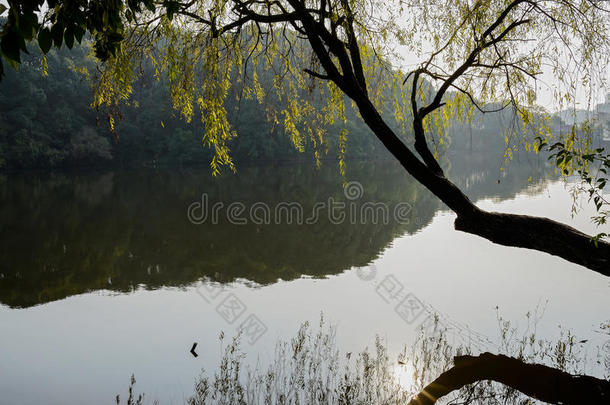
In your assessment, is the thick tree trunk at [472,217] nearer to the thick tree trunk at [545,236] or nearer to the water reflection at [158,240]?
the thick tree trunk at [545,236]

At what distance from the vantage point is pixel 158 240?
1204 cm

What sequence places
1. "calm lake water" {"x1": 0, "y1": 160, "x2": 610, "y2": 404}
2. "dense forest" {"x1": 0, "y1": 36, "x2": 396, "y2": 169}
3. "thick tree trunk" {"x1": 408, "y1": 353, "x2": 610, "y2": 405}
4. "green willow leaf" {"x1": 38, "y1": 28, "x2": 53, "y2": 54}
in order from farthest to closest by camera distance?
"dense forest" {"x1": 0, "y1": 36, "x2": 396, "y2": 169}, "calm lake water" {"x1": 0, "y1": 160, "x2": 610, "y2": 404}, "thick tree trunk" {"x1": 408, "y1": 353, "x2": 610, "y2": 405}, "green willow leaf" {"x1": 38, "y1": 28, "x2": 53, "y2": 54}

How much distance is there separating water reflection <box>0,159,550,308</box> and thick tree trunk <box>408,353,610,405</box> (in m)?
4.67

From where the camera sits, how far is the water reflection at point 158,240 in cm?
872

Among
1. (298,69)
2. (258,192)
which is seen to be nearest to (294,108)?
(298,69)

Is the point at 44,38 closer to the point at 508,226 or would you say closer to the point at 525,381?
the point at 508,226

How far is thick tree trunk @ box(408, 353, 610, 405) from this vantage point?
383cm

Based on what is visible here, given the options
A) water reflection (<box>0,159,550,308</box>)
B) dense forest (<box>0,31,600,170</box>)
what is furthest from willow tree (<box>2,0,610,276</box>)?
dense forest (<box>0,31,600,170</box>)

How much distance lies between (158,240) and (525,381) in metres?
10.1

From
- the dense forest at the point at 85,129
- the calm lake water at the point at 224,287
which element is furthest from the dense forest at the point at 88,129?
the calm lake water at the point at 224,287

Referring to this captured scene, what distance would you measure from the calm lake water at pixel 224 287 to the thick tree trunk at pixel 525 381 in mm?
808

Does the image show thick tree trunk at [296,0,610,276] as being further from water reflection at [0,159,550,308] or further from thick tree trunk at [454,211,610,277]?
water reflection at [0,159,550,308]

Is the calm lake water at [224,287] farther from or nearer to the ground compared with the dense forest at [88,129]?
nearer to the ground

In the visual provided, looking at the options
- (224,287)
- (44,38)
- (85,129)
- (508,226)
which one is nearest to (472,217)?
(508,226)
